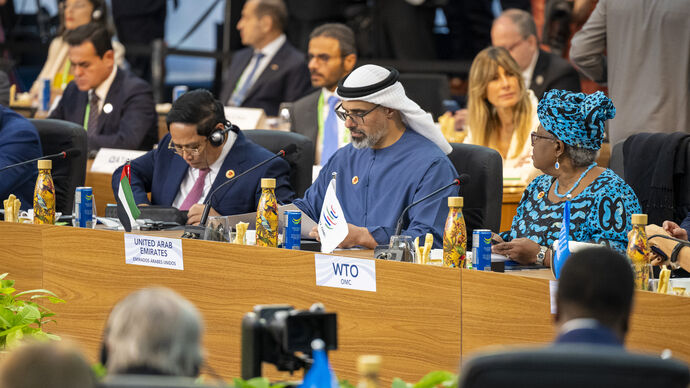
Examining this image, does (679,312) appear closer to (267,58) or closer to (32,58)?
(267,58)

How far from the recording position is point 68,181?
4.79m

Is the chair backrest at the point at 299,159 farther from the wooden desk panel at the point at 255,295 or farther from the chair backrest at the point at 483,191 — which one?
the wooden desk panel at the point at 255,295

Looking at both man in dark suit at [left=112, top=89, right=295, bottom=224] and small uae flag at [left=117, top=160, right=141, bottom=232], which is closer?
small uae flag at [left=117, top=160, right=141, bottom=232]

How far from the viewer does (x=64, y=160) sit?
4789 millimetres

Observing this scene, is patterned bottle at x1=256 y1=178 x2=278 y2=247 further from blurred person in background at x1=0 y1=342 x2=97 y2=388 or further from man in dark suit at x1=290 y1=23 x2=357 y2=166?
man in dark suit at x1=290 y1=23 x2=357 y2=166

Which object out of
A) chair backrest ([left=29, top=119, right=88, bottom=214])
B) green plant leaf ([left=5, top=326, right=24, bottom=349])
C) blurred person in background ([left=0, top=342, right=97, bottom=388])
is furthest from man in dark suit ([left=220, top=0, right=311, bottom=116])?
blurred person in background ([left=0, top=342, right=97, bottom=388])

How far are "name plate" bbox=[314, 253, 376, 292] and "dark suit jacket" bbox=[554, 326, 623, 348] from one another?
150 centimetres

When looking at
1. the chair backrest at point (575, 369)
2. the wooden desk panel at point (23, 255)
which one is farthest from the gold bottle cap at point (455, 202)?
the chair backrest at point (575, 369)

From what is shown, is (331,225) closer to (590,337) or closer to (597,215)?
(597,215)

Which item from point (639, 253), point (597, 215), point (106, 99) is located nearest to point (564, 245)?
point (639, 253)

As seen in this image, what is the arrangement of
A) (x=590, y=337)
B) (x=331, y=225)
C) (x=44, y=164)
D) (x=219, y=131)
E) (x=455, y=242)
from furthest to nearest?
(x=219, y=131) → (x=44, y=164) → (x=331, y=225) → (x=455, y=242) → (x=590, y=337)

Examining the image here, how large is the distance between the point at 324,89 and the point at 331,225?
2.79m

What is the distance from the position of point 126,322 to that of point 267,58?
574cm

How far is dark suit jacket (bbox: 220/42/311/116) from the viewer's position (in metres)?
6.93
